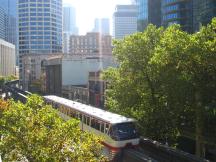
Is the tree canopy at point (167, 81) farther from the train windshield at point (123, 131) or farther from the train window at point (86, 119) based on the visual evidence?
the train windshield at point (123, 131)

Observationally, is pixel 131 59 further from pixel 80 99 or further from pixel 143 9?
pixel 143 9

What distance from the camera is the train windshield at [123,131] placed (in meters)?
30.6

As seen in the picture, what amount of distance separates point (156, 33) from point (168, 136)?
29.7ft

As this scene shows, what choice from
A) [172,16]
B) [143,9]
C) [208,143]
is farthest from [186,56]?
[143,9]

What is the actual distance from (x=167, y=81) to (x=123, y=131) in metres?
5.05

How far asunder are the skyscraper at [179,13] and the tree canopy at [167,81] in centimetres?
6467

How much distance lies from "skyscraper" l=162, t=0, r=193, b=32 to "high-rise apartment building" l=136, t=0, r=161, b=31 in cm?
1151

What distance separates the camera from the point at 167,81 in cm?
3206

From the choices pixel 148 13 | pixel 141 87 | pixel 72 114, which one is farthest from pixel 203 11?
pixel 141 87

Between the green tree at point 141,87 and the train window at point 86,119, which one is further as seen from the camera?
the train window at point 86,119

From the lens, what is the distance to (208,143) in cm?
3612

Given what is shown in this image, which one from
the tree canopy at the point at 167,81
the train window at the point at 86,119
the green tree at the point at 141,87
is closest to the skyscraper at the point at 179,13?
the green tree at the point at 141,87

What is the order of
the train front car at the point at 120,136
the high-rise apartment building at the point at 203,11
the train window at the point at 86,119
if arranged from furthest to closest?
the high-rise apartment building at the point at 203,11 < the train window at the point at 86,119 < the train front car at the point at 120,136

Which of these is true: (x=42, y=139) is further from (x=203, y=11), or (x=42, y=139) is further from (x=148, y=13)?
(x=148, y=13)
